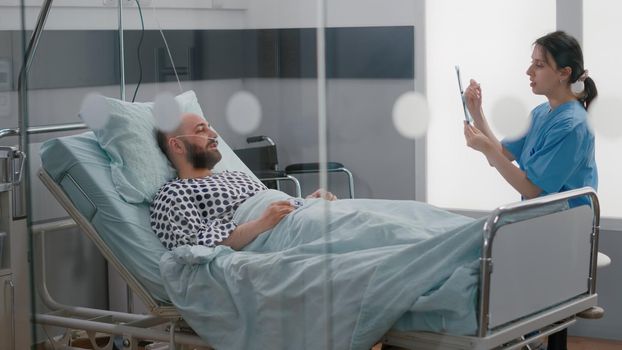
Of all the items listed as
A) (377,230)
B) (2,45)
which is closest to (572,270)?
(377,230)

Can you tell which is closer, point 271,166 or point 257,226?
point 271,166

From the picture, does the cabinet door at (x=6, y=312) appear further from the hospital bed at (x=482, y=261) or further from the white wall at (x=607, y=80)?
the white wall at (x=607, y=80)

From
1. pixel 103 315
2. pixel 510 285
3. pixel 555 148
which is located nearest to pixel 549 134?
pixel 555 148

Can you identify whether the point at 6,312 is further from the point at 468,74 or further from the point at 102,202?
the point at 468,74

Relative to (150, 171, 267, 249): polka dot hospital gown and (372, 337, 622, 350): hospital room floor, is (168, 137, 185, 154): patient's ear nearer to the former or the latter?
(150, 171, 267, 249): polka dot hospital gown

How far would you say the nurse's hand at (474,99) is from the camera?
2131 mm

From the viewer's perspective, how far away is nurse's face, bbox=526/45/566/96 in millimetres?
2285

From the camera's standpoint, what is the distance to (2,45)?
2535 millimetres

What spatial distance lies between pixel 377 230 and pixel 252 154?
0.35 metres

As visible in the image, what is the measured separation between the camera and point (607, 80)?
3.31m

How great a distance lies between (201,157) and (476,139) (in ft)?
1.99

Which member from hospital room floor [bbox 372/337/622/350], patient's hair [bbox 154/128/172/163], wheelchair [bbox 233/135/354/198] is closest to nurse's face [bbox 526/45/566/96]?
wheelchair [bbox 233/135/354/198]

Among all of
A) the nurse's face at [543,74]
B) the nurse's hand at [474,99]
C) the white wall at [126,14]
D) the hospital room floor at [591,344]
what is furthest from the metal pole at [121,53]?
the hospital room floor at [591,344]

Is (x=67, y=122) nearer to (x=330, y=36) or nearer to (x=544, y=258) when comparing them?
(x=330, y=36)
